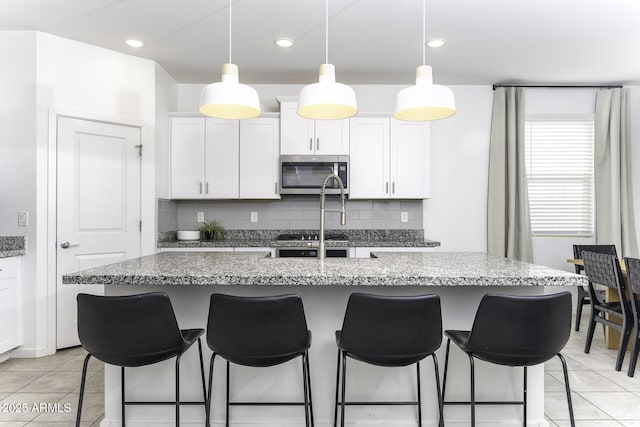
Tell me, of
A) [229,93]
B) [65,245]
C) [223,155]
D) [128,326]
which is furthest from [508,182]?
[65,245]

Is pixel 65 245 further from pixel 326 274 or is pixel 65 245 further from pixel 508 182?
pixel 508 182

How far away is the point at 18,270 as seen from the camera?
3152 millimetres

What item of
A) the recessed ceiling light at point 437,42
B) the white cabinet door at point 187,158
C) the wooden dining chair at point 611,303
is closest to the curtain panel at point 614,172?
the wooden dining chair at point 611,303

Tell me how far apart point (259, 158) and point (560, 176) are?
3466mm

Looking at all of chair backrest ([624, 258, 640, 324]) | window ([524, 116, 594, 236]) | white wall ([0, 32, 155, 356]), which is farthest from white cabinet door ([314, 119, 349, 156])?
chair backrest ([624, 258, 640, 324])

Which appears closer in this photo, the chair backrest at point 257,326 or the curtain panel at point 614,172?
the chair backrest at point 257,326

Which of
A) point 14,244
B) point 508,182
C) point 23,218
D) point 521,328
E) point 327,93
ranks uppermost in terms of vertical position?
point 327,93

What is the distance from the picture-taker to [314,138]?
4.14 meters

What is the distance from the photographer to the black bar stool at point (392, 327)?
160 cm

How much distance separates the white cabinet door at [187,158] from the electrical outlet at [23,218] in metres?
1.28

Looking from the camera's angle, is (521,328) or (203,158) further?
(203,158)

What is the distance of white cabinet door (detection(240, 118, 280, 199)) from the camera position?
4156 millimetres

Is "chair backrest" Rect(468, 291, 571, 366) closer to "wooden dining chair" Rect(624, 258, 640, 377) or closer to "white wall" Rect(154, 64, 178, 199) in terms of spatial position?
"wooden dining chair" Rect(624, 258, 640, 377)

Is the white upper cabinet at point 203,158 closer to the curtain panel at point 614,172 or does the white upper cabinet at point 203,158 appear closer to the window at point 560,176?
the window at point 560,176
